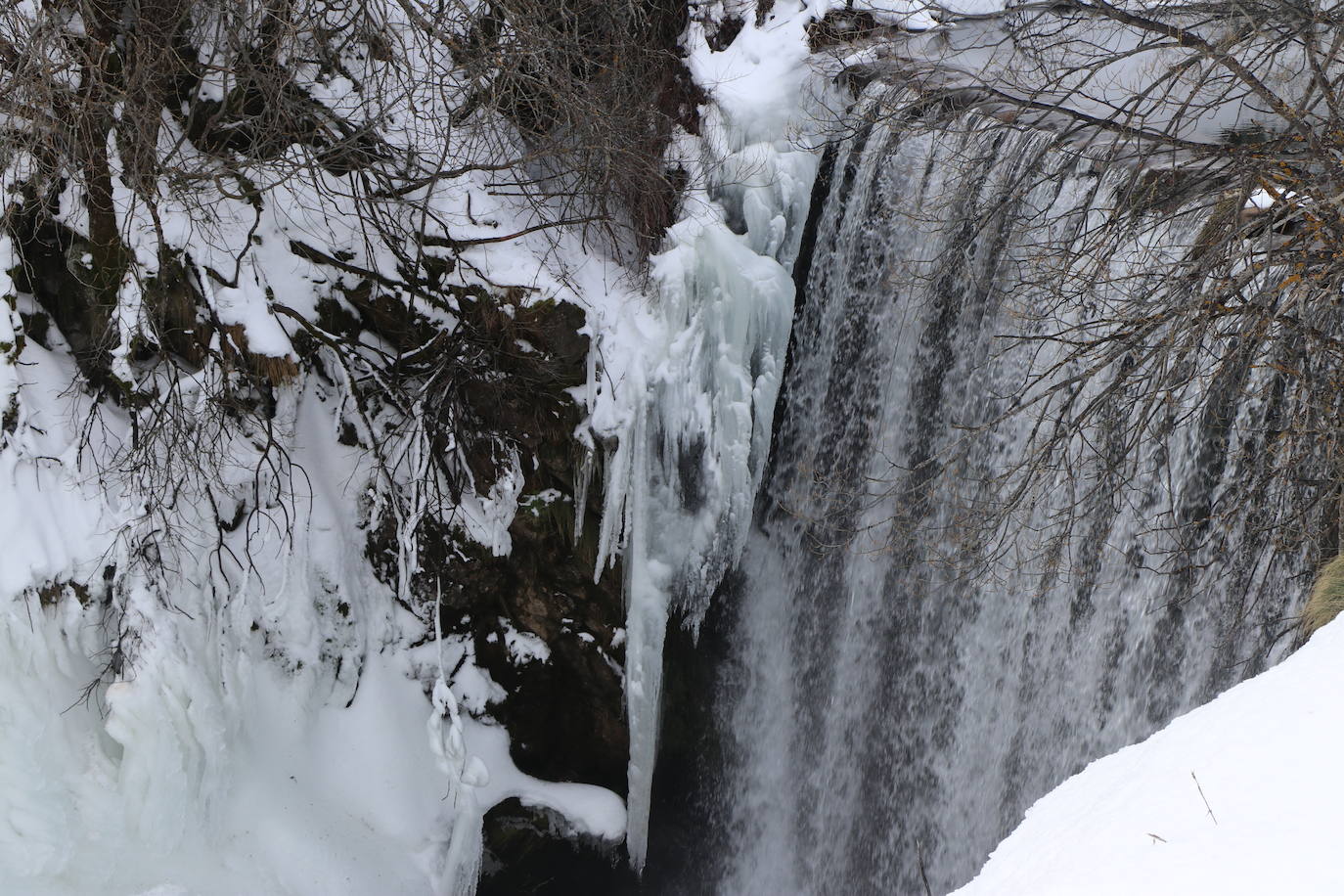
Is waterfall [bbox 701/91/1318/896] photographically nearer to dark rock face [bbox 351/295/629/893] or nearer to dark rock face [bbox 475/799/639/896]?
dark rock face [bbox 475/799/639/896]

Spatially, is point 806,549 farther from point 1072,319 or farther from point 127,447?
point 127,447

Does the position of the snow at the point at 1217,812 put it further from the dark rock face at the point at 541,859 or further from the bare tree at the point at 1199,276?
the dark rock face at the point at 541,859

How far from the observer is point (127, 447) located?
178 inches

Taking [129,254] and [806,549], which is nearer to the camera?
[129,254]

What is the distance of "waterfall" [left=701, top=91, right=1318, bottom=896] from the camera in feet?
13.4

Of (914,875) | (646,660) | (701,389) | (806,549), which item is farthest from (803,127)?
(914,875)

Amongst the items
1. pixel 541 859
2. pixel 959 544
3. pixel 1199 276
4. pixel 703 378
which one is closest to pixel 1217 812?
pixel 1199 276

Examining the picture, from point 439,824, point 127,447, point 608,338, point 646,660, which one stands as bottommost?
point 439,824

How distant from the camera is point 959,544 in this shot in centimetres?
452

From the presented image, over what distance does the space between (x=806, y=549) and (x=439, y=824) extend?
8.12 feet

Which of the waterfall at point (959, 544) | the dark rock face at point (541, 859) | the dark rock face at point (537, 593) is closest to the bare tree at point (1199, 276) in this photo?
the waterfall at point (959, 544)

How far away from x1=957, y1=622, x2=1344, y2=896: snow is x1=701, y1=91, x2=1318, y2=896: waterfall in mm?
2054

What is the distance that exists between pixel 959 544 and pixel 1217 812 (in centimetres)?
293

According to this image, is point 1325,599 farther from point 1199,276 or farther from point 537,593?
point 537,593
